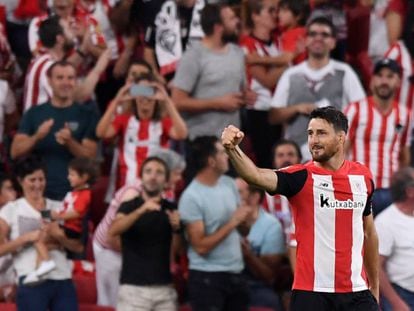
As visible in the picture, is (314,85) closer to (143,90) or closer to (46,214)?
(143,90)

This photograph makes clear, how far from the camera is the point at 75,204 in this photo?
11375mm

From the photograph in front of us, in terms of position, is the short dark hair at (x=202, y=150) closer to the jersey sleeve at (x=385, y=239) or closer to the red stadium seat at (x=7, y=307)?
the jersey sleeve at (x=385, y=239)

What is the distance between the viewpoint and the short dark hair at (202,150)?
11.2 metres

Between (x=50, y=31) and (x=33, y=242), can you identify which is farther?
(x=50, y=31)

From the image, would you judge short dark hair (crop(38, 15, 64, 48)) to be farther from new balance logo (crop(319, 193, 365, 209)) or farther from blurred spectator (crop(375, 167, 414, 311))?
new balance logo (crop(319, 193, 365, 209))

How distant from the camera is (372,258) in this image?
8.85 meters

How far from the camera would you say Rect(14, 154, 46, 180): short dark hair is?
11.2 m

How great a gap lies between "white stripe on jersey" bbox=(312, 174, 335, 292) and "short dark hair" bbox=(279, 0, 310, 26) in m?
5.10

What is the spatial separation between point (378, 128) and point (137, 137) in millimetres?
1999

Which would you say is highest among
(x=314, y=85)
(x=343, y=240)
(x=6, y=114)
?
(x=314, y=85)

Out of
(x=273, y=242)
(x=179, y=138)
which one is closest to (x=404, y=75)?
(x=179, y=138)

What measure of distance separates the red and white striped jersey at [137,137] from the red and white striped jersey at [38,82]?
0.97 meters

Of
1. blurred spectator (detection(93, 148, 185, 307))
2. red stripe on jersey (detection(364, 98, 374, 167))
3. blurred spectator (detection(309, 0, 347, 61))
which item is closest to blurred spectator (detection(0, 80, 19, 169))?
blurred spectator (detection(93, 148, 185, 307))

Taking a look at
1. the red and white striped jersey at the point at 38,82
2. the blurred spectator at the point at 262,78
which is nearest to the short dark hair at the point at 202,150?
the blurred spectator at the point at 262,78
